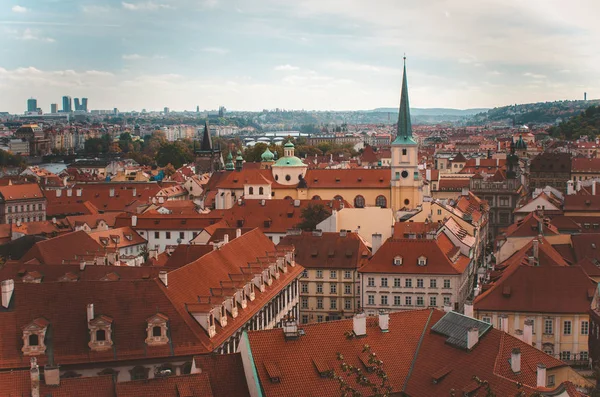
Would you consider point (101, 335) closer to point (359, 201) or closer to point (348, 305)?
point (348, 305)

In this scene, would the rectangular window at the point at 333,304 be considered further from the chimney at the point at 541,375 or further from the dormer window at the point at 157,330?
the chimney at the point at 541,375

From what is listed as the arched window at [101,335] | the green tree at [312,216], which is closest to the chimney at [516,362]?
the arched window at [101,335]

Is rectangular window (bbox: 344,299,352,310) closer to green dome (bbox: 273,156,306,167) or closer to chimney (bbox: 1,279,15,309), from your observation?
chimney (bbox: 1,279,15,309)

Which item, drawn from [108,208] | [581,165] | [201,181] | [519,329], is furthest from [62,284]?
[581,165]

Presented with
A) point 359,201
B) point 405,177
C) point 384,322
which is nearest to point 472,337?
point 384,322

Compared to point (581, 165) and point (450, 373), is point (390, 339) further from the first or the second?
point (581, 165)
